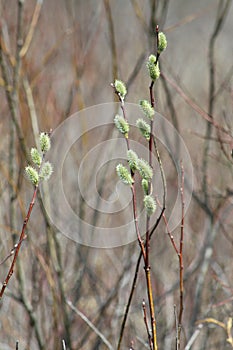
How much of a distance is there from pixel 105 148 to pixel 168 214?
0.86 metres

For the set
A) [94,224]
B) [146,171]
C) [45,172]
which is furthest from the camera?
[94,224]

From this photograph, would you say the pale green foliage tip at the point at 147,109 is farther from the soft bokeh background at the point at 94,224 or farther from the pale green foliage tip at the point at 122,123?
the soft bokeh background at the point at 94,224

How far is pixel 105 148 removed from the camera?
4.08m

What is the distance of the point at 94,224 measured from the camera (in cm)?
356

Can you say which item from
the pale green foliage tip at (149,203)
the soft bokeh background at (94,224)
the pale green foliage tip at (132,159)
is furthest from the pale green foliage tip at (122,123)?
the soft bokeh background at (94,224)

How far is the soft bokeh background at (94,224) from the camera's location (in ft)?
11.0

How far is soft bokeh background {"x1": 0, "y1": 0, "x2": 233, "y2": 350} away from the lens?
3.35 metres

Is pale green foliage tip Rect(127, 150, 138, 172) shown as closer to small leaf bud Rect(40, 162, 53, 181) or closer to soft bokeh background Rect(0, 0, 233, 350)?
small leaf bud Rect(40, 162, 53, 181)

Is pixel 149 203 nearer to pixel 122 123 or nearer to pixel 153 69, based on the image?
pixel 122 123

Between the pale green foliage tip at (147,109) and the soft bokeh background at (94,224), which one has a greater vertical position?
the soft bokeh background at (94,224)

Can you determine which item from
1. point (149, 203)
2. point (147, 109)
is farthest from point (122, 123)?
point (149, 203)

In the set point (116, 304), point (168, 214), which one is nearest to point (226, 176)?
point (168, 214)

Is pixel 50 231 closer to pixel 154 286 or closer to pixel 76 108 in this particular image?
pixel 154 286

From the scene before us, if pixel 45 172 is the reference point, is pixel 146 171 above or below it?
below
